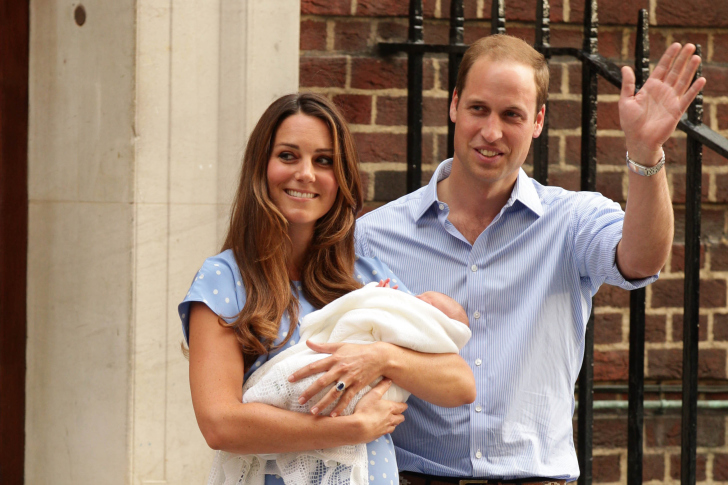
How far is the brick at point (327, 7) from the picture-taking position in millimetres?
3082

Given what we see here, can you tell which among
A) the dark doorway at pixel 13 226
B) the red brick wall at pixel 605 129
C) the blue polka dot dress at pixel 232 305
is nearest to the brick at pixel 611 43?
the red brick wall at pixel 605 129

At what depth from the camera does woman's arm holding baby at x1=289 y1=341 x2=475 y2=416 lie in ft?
6.12

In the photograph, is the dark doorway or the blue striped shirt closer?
the blue striped shirt

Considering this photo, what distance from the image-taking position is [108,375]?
270 cm

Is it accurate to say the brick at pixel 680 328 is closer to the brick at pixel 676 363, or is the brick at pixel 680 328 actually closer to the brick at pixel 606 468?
the brick at pixel 676 363

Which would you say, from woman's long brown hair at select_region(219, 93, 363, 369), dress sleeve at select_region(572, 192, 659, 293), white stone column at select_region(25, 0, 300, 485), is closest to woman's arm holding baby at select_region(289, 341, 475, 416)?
woman's long brown hair at select_region(219, 93, 363, 369)

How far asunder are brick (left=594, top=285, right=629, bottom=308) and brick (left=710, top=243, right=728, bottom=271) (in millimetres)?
378

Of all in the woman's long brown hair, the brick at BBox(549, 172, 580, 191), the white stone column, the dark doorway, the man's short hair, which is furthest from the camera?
the brick at BBox(549, 172, 580, 191)

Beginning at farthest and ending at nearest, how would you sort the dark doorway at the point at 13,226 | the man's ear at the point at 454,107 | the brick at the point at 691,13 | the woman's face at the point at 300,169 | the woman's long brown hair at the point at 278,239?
the brick at the point at 691,13 < the dark doorway at the point at 13,226 < the man's ear at the point at 454,107 < the woman's face at the point at 300,169 < the woman's long brown hair at the point at 278,239

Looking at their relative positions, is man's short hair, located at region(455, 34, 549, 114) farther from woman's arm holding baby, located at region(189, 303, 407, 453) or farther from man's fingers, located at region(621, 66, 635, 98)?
woman's arm holding baby, located at region(189, 303, 407, 453)

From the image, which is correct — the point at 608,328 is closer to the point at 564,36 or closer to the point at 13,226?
the point at 564,36

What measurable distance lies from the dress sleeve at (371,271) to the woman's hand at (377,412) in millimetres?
343

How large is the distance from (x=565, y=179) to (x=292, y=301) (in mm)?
1562

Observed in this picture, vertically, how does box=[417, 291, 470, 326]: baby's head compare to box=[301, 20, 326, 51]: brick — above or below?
below
